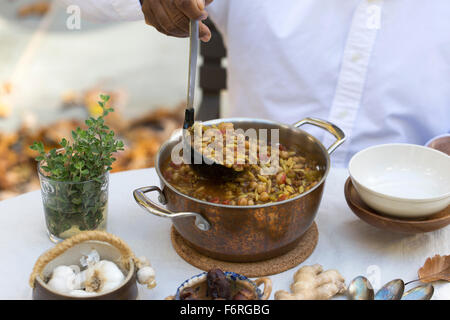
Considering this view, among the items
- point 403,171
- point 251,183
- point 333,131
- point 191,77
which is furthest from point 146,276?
point 403,171

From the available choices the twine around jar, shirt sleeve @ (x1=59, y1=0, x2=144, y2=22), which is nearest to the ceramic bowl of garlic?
the twine around jar

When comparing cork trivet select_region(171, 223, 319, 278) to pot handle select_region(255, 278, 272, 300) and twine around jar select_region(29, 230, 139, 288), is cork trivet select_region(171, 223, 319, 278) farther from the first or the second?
twine around jar select_region(29, 230, 139, 288)

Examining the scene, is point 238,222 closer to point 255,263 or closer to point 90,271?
point 255,263

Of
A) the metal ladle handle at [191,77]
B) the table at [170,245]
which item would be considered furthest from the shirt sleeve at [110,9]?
the table at [170,245]

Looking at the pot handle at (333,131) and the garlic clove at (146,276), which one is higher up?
the pot handle at (333,131)

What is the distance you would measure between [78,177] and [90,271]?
0.78 feet

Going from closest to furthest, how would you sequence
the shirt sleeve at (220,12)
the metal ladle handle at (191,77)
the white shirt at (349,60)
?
the metal ladle handle at (191,77) < the white shirt at (349,60) < the shirt sleeve at (220,12)

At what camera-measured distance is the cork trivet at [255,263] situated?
3.82 feet

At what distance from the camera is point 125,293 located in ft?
3.24

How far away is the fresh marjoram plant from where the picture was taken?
45.4 inches

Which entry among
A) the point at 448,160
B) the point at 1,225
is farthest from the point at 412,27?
the point at 1,225

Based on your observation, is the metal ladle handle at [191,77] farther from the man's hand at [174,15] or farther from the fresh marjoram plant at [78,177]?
the fresh marjoram plant at [78,177]

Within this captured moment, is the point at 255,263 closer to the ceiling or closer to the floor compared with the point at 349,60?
closer to the floor

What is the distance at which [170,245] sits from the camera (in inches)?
49.1
